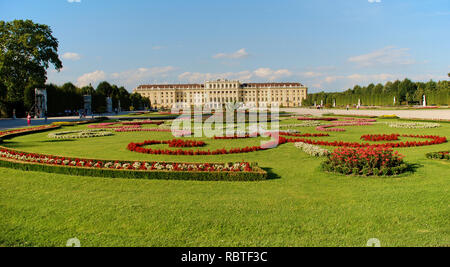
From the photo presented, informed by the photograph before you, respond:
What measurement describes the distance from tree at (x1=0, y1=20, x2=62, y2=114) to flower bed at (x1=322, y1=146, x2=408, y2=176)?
2531 centimetres

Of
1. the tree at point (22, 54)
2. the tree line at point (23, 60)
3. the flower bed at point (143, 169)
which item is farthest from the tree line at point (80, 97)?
the flower bed at point (143, 169)

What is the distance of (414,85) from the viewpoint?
57.0m

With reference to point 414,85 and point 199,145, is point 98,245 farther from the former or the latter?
point 414,85

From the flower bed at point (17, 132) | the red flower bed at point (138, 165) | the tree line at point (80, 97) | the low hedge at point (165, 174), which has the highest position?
the tree line at point (80, 97)

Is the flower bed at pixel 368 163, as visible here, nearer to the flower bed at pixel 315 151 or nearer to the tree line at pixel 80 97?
the flower bed at pixel 315 151

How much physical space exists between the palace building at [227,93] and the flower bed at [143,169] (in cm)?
9612

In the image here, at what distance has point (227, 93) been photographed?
103750mm

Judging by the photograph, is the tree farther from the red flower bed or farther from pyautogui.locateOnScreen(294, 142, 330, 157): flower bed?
pyautogui.locateOnScreen(294, 142, 330, 157): flower bed

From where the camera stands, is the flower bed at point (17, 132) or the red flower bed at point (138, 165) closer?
the red flower bed at point (138, 165)

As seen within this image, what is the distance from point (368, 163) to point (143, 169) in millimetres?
3812

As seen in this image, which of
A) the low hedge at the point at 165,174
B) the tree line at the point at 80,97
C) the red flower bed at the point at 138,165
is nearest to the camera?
the low hedge at the point at 165,174

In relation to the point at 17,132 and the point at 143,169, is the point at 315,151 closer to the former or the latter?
the point at 143,169

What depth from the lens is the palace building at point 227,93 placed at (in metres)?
103

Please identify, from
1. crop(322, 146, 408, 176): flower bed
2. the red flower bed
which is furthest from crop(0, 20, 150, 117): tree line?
crop(322, 146, 408, 176): flower bed
